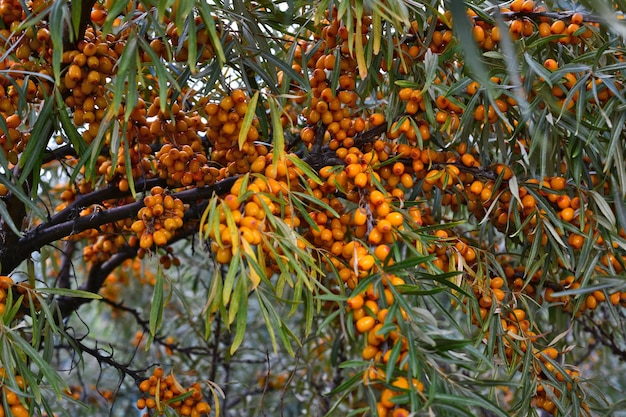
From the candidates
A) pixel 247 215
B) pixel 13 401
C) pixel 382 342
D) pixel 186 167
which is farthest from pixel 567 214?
pixel 13 401

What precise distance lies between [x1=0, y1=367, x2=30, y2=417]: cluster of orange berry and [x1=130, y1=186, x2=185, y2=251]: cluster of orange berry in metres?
0.25

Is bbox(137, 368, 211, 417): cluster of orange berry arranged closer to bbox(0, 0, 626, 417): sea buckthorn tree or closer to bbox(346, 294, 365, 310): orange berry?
bbox(0, 0, 626, 417): sea buckthorn tree

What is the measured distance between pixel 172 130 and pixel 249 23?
227 millimetres

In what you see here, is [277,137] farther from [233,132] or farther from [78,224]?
[78,224]

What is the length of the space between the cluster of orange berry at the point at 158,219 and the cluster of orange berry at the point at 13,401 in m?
0.25

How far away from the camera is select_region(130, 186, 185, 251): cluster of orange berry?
939 mm

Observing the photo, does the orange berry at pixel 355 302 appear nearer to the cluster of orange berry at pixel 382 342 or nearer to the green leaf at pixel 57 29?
the cluster of orange berry at pixel 382 342

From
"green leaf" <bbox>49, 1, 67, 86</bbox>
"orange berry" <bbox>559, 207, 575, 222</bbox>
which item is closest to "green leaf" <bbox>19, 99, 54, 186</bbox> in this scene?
"green leaf" <bbox>49, 1, 67, 86</bbox>

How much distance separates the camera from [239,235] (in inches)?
30.0

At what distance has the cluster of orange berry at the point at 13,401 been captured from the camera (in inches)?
32.7

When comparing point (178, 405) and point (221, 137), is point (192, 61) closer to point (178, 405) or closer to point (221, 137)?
point (221, 137)

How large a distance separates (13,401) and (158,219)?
315 millimetres

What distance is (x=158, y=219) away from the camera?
0.97 metres

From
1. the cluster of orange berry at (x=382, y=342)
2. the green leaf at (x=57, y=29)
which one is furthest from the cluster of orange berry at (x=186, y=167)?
the cluster of orange berry at (x=382, y=342)
